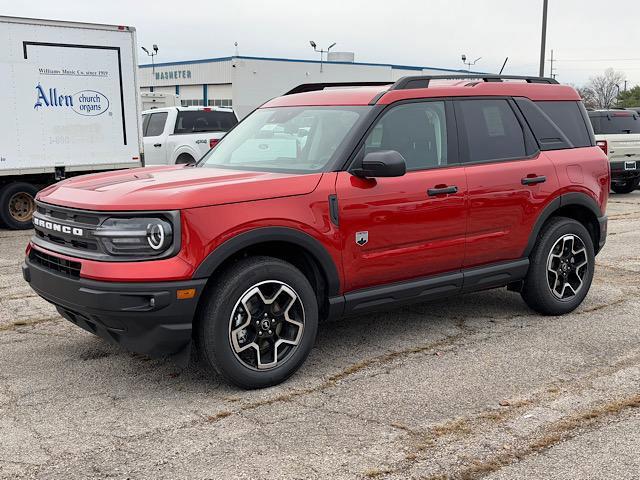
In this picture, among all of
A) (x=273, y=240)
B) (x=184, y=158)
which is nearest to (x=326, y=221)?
(x=273, y=240)

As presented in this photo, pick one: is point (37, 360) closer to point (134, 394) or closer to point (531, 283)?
point (134, 394)

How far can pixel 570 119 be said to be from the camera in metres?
6.30

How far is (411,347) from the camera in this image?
5355 millimetres

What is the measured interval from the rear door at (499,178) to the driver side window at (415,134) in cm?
19

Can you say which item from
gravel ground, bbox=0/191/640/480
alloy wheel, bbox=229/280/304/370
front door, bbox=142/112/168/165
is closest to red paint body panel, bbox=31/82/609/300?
alloy wheel, bbox=229/280/304/370

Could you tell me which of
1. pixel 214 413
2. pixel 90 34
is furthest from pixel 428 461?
pixel 90 34

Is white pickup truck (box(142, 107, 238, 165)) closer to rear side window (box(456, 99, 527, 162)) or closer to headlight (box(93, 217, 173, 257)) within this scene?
rear side window (box(456, 99, 527, 162))

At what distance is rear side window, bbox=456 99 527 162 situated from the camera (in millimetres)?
5516

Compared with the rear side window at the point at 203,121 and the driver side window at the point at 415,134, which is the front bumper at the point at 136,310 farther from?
the rear side window at the point at 203,121

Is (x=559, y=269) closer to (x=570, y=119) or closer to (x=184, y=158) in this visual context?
(x=570, y=119)

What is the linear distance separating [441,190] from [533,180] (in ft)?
3.23

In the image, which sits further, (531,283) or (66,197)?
(531,283)

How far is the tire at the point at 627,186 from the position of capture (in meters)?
17.4

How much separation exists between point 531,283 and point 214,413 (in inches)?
117
